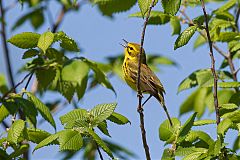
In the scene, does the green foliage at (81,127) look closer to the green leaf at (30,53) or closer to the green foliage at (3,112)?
the green foliage at (3,112)

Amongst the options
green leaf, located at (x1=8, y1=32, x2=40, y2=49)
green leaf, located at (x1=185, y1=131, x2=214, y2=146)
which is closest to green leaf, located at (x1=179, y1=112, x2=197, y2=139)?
green leaf, located at (x1=185, y1=131, x2=214, y2=146)

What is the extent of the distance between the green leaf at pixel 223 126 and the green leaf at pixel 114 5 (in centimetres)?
202

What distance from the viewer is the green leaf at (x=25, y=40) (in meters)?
4.66

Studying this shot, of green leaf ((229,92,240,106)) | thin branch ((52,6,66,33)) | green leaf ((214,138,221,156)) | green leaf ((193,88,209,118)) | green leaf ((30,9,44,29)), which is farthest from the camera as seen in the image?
green leaf ((30,9,44,29))

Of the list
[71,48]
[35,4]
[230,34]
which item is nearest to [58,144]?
[71,48]

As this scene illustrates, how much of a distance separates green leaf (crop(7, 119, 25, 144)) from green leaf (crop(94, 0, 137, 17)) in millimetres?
1745

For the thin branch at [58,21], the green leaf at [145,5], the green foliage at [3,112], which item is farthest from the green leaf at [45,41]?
the thin branch at [58,21]

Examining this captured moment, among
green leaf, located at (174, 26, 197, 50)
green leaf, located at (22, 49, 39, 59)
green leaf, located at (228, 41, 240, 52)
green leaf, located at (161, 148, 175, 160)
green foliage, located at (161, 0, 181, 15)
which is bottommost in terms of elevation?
green leaf, located at (161, 148, 175, 160)

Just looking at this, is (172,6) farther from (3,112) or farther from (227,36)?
(227,36)

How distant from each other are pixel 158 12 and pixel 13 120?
2.08 meters

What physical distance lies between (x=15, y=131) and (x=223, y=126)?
4.01ft

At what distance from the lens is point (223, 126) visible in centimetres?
372

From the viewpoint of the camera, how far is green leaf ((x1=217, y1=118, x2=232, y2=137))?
3.67 m

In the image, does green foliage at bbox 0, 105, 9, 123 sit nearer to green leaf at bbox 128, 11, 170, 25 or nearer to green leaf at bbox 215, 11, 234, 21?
green leaf at bbox 128, 11, 170, 25
